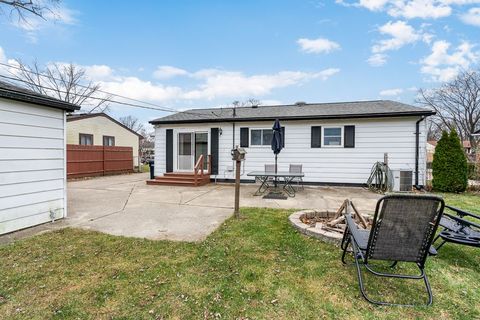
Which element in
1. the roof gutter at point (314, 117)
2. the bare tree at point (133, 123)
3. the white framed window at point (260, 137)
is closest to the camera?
the roof gutter at point (314, 117)

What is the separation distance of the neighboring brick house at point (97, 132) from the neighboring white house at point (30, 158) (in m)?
12.6

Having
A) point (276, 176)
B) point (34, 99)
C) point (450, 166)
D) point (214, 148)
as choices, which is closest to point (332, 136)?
point (276, 176)

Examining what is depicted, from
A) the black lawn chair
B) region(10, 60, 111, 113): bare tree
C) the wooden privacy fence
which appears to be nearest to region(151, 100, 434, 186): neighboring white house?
the wooden privacy fence

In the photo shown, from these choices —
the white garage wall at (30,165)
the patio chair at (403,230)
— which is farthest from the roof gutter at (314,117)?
the patio chair at (403,230)

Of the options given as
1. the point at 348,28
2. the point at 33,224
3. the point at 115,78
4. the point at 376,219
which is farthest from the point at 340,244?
the point at 115,78

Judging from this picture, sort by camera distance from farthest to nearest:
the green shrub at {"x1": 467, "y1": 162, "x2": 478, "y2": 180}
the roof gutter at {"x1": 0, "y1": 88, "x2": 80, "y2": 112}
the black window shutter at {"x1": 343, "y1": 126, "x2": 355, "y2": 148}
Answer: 1. the green shrub at {"x1": 467, "y1": 162, "x2": 478, "y2": 180}
2. the black window shutter at {"x1": 343, "y1": 126, "x2": 355, "y2": 148}
3. the roof gutter at {"x1": 0, "y1": 88, "x2": 80, "y2": 112}

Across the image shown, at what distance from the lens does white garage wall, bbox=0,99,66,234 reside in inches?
155

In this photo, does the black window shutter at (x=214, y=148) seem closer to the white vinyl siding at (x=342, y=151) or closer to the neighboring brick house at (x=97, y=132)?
the white vinyl siding at (x=342, y=151)

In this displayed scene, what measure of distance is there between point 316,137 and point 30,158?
870 cm

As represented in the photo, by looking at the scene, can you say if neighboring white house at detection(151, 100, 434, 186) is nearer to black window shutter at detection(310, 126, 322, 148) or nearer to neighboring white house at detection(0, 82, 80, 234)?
black window shutter at detection(310, 126, 322, 148)

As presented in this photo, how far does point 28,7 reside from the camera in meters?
6.57

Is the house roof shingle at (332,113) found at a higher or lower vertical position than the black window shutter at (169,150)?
higher

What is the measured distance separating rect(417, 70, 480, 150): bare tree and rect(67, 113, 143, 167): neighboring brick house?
95.1 feet

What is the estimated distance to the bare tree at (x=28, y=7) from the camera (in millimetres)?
6465
